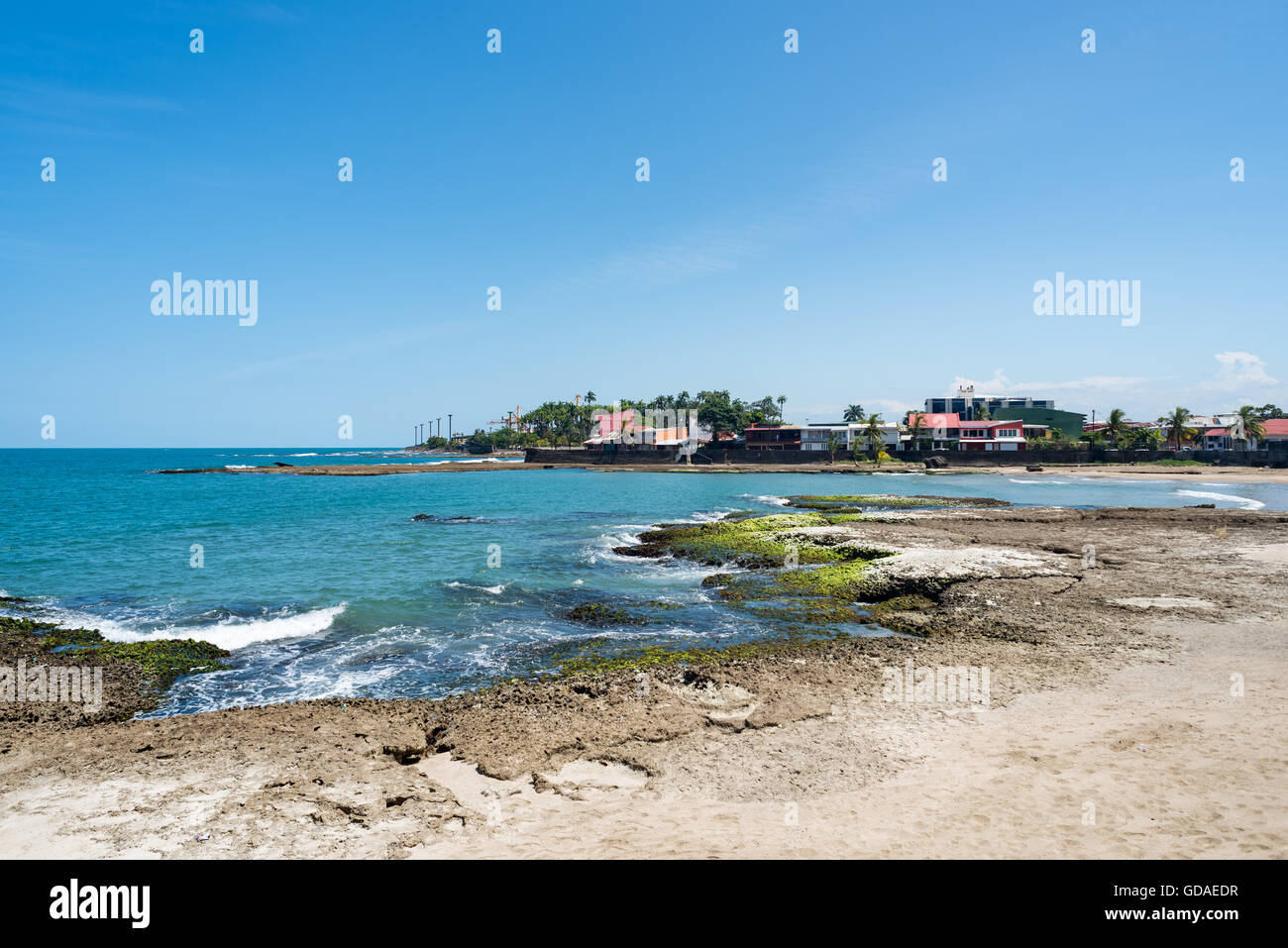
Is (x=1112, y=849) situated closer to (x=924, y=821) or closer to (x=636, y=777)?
(x=924, y=821)

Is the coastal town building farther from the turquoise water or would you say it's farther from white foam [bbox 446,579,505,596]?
white foam [bbox 446,579,505,596]

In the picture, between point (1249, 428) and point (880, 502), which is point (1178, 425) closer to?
point (1249, 428)

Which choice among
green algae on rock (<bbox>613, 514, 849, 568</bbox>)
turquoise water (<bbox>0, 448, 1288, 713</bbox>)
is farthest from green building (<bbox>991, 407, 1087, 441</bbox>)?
green algae on rock (<bbox>613, 514, 849, 568</bbox>)

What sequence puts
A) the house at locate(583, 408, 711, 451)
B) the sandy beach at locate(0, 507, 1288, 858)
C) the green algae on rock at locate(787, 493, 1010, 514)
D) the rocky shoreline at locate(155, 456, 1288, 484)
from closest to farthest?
the sandy beach at locate(0, 507, 1288, 858) → the green algae on rock at locate(787, 493, 1010, 514) → the rocky shoreline at locate(155, 456, 1288, 484) → the house at locate(583, 408, 711, 451)

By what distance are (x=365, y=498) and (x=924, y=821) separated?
70.6 metres

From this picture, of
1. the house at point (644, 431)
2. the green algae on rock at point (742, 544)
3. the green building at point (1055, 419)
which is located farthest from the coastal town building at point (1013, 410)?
the green algae on rock at point (742, 544)

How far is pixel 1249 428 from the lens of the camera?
11981 cm

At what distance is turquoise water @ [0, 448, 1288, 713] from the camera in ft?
56.2

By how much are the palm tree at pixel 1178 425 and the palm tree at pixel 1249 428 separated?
7611mm

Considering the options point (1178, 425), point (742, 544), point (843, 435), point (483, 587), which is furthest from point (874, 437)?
point (483, 587)

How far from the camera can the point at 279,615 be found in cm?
2195

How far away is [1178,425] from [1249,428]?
11.9 meters

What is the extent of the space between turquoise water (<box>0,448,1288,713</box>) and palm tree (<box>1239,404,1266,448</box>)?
244 ft
